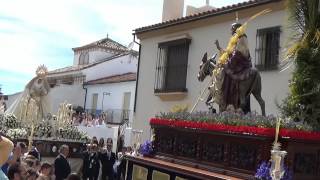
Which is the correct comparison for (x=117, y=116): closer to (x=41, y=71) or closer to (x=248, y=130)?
(x=41, y=71)

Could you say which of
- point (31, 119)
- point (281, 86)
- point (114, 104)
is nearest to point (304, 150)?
point (281, 86)

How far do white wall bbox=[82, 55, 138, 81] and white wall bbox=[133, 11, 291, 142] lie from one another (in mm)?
17274

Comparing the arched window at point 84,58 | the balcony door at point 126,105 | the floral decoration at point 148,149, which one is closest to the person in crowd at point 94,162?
the floral decoration at point 148,149

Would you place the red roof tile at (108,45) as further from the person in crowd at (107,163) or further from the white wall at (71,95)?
the person in crowd at (107,163)

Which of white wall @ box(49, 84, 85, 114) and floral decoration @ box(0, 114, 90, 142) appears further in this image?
white wall @ box(49, 84, 85, 114)

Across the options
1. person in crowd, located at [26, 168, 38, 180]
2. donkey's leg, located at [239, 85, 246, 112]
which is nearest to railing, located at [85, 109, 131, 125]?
donkey's leg, located at [239, 85, 246, 112]

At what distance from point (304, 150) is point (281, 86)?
6.37 meters

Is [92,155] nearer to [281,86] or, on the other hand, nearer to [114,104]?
[281,86]

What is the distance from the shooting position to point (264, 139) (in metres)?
7.81

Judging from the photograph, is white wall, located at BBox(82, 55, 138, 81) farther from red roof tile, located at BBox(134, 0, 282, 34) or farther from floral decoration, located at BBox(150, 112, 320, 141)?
floral decoration, located at BBox(150, 112, 320, 141)

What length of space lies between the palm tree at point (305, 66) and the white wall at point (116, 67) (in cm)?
2829

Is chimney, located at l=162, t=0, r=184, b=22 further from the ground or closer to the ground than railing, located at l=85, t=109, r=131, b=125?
further from the ground

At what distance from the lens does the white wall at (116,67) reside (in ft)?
124

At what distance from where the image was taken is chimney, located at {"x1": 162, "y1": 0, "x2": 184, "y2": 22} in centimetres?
2162
